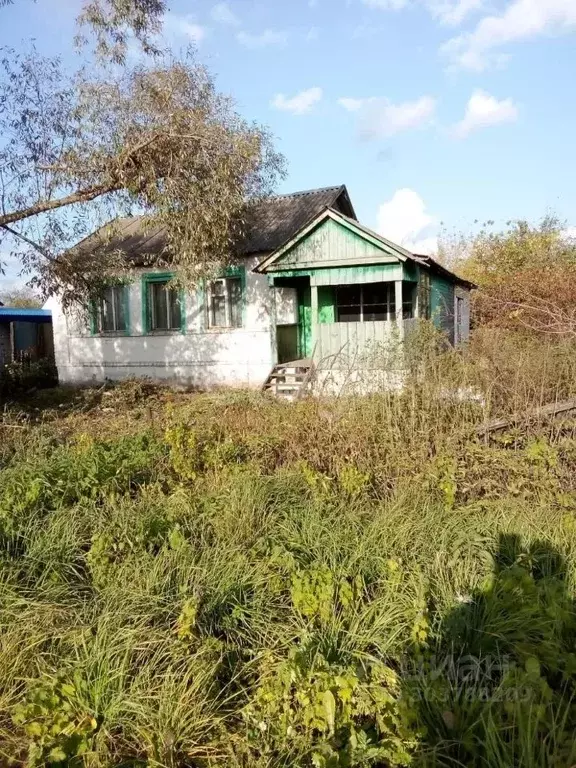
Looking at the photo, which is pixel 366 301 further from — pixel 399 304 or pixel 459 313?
pixel 459 313

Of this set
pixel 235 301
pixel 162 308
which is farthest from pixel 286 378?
pixel 162 308

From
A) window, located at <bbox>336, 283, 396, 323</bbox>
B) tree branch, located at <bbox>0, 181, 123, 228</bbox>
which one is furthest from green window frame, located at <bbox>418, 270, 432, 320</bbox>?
tree branch, located at <bbox>0, 181, 123, 228</bbox>

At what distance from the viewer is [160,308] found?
15.8 m

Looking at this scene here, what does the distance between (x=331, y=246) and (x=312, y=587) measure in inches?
419

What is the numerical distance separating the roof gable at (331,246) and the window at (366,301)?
2153 mm

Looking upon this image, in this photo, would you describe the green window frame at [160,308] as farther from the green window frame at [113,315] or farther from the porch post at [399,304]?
the porch post at [399,304]

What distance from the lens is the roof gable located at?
40.4 ft

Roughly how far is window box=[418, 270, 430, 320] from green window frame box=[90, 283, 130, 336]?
26.4 ft

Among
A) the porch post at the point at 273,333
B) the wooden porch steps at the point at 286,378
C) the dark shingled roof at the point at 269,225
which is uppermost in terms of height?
the dark shingled roof at the point at 269,225

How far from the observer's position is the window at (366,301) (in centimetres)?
1470

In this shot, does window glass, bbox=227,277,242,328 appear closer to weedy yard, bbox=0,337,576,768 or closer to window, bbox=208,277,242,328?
window, bbox=208,277,242,328

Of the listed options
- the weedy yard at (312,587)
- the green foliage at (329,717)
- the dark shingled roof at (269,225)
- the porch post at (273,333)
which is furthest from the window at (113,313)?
the green foliage at (329,717)

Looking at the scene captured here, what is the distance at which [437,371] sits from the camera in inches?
220

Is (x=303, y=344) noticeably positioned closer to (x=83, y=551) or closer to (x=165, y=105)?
(x=165, y=105)
